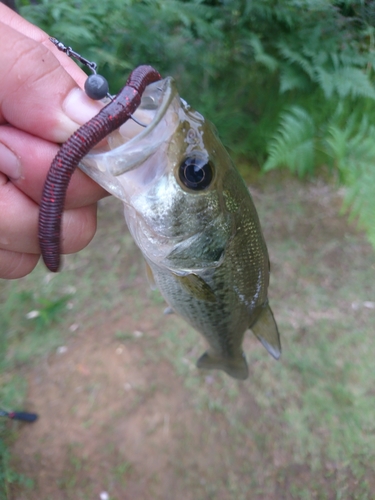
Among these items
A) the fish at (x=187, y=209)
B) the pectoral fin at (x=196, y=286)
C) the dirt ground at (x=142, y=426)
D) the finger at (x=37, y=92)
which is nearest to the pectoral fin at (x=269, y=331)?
the fish at (x=187, y=209)

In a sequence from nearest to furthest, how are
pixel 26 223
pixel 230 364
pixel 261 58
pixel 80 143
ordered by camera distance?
pixel 80 143
pixel 26 223
pixel 230 364
pixel 261 58

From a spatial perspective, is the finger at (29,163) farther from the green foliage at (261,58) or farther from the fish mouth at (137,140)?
the green foliage at (261,58)

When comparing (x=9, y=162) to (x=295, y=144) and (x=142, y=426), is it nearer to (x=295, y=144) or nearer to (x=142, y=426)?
(x=142, y=426)

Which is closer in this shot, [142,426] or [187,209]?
[187,209]

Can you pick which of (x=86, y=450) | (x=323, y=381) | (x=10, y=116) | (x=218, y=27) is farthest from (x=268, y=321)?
(x=218, y=27)

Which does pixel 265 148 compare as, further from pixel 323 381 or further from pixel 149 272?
pixel 149 272

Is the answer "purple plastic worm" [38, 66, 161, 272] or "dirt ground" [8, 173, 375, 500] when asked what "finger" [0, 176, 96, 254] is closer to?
"purple plastic worm" [38, 66, 161, 272]

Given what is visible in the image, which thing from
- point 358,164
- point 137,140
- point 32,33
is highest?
point 32,33

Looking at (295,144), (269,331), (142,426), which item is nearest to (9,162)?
(269,331)
